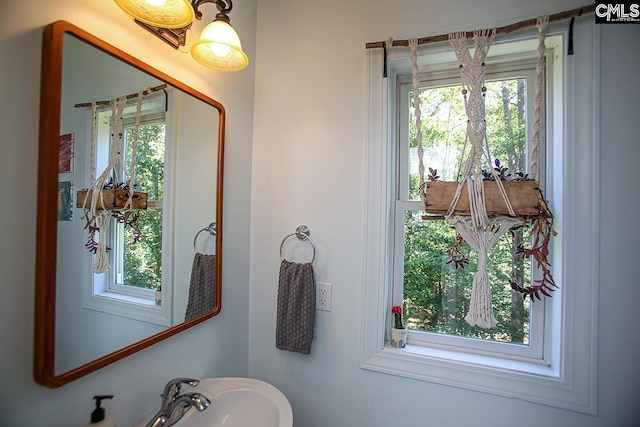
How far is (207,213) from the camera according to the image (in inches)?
39.6

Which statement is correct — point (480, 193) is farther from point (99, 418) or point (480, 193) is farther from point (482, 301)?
point (99, 418)

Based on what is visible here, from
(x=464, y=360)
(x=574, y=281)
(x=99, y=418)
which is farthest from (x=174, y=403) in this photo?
(x=574, y=281)

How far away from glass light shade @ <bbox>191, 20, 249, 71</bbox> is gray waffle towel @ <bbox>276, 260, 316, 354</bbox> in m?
0.79

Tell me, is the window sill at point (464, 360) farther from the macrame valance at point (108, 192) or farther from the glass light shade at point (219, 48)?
the glass light shade at point (219, 48)

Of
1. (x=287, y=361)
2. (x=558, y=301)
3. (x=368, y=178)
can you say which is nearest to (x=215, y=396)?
(x=287, y=361)

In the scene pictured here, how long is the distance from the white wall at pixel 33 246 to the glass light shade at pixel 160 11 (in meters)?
0.08

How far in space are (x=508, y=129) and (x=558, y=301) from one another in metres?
0.68

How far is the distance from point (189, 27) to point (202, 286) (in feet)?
2.86

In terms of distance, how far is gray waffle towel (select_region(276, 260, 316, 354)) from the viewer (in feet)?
3.56

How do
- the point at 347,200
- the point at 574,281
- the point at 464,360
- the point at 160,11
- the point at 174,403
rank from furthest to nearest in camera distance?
the point at 347,200, the point at 464,360, the point at 574,281, the point at 174,403, the point at 160,11

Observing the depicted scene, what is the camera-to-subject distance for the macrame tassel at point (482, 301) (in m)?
0.95

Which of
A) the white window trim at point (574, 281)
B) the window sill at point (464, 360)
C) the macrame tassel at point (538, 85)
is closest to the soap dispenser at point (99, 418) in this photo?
the window sill at point (464, 360)

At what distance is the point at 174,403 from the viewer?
0.78 metres

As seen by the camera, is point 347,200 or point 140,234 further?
point 347,200
